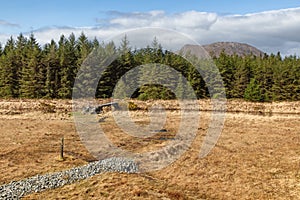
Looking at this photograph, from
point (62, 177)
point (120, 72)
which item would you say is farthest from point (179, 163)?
point (120, 72)

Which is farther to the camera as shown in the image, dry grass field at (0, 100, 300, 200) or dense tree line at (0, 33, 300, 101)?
dense tree line at (0, 33, 300, 101)

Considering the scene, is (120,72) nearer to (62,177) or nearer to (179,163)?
(179,163)

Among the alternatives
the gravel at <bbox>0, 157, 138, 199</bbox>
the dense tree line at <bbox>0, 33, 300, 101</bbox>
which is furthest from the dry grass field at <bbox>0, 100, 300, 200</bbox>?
the dense tree line at <bbox>0, 33, 300, 101</bbox>

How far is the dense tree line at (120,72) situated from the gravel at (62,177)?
4118 centimetres

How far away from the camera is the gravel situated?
18938 millimetres

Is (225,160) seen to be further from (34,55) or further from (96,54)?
(34,55)

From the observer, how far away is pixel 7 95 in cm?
7262

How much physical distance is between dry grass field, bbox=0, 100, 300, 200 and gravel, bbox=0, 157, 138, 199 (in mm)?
701

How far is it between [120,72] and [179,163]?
48.6 m

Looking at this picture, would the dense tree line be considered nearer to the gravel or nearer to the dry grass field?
the dry grass field

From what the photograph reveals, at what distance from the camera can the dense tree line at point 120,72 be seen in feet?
230

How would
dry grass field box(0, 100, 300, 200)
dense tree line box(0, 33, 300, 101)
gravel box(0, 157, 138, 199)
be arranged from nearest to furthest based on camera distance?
gravel box(0, 157, 138, 199) < dry grass field box(0, 100, 300, 200) < dense tree line box(0, 33, 300, 101)

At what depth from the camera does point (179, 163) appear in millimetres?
27109

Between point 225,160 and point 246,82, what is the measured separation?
56.5 m
